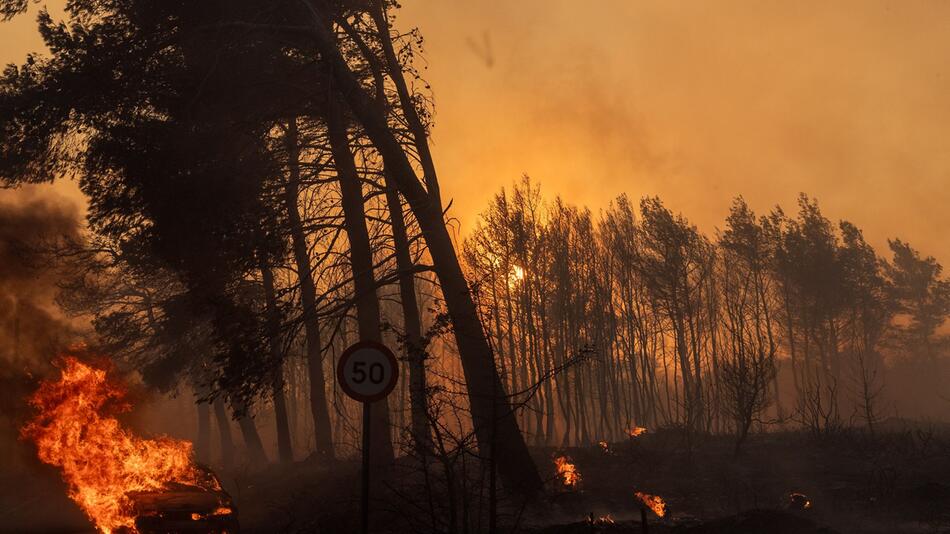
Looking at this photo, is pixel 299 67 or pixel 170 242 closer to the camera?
pixel 170 242

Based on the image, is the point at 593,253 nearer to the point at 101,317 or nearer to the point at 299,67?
the point at 101,317

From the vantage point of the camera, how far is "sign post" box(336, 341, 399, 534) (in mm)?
7594

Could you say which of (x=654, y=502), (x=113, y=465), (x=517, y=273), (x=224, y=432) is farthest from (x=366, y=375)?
(x=517, y=273)

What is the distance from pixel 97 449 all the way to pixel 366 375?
9.11m

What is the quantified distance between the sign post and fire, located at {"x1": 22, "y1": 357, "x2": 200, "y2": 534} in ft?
17.9

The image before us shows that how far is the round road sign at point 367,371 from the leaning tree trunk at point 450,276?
4.42 metres

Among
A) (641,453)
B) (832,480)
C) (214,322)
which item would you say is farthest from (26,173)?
(832,480)

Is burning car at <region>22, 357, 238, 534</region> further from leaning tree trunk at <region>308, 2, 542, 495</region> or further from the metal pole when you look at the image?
the metal pole

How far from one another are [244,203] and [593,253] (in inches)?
1326

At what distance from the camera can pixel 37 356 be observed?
20453 millimetres

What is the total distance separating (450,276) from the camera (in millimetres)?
13422

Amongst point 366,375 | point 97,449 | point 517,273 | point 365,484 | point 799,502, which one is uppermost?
point 517,273

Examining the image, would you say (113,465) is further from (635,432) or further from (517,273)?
(517,273)

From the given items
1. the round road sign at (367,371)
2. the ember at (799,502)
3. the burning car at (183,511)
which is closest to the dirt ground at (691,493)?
the ember at (799,502)
